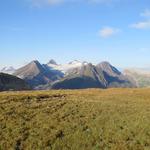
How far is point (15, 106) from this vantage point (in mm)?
40594

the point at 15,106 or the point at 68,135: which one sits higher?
the point at 15,106

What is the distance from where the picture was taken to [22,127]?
1276 inches

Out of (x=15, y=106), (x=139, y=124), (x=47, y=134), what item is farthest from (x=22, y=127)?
(x=139, y=124)

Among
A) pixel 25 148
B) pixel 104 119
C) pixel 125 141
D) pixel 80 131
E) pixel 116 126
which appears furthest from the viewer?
pixel 104 119

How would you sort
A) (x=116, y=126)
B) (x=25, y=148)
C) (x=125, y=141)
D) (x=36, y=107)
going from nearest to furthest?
(x=25, y=148)
(x=125, y=141)
(x=116, y=126)
(x=36, y=107)

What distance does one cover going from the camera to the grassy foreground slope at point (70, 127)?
96.9 feet

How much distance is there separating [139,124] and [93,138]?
7415mm

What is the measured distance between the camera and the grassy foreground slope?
2955 centimetres

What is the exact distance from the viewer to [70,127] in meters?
33.9

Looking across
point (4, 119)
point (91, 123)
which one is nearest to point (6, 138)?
point (4, 119)

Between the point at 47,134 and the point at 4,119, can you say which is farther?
the point at 4,119

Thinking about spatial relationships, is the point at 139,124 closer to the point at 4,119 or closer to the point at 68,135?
the point at 68,135

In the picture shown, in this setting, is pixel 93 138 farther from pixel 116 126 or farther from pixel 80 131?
pixel 116 126

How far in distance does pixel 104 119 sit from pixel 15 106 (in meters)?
10.9
